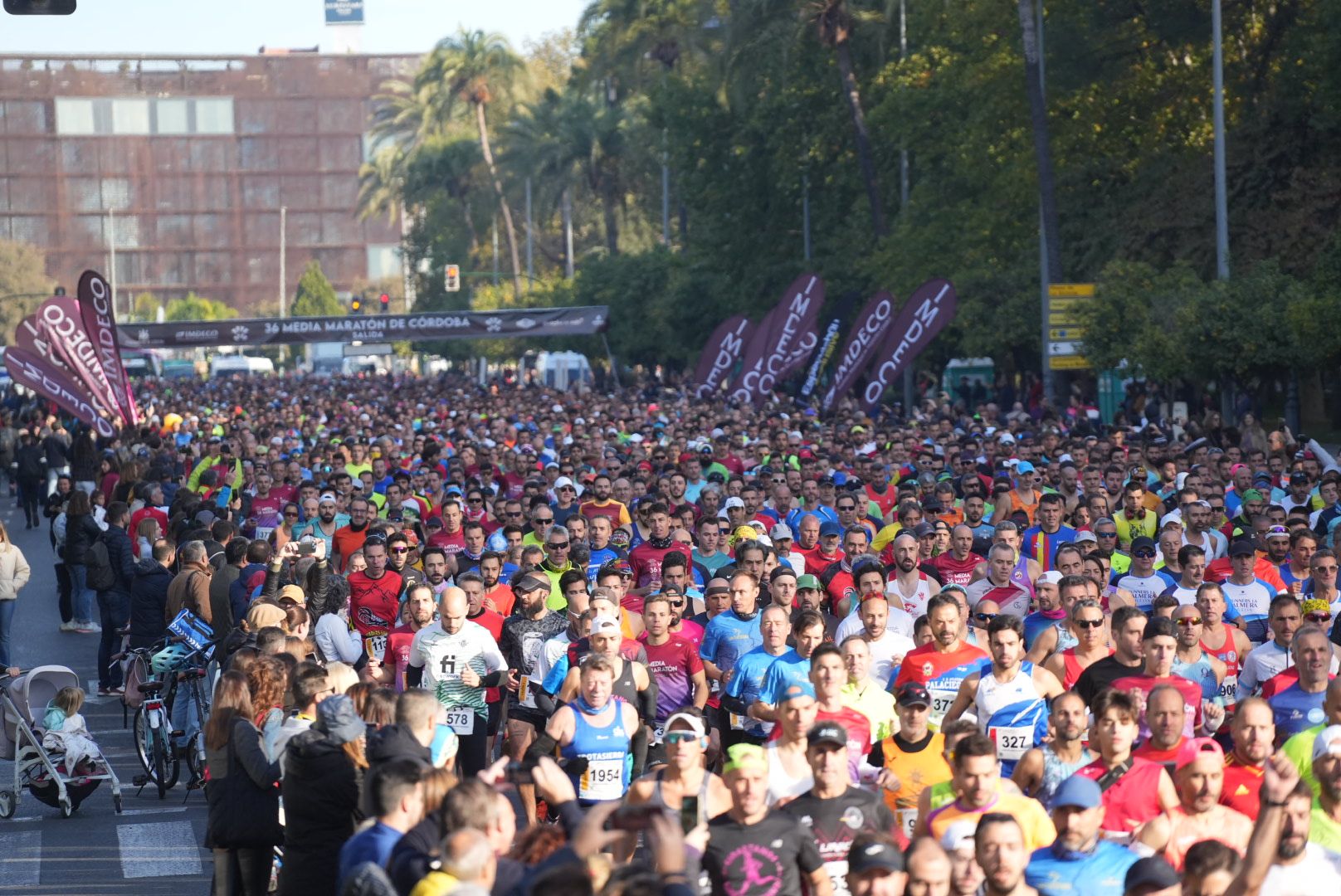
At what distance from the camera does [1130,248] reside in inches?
1384

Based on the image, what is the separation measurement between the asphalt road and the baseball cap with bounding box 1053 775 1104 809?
4.76 meters

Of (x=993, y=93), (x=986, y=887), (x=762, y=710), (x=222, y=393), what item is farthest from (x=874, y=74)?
(x=986, y=887)

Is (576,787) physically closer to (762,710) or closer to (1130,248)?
(762,710)

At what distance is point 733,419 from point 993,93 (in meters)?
11.7

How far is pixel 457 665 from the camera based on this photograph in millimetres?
10672

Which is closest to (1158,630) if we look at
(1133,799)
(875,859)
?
(1133,799)

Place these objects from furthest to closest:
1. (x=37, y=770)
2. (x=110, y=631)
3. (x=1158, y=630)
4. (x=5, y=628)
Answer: (x=110, y=631) < (x=5, y=628) < (x=37, y=770) < (x=1158, y=630)

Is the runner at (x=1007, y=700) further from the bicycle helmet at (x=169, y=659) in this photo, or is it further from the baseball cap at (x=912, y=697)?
the bicycle helmet at (x=169, y=659)

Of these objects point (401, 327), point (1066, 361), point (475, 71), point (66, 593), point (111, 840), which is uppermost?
point (475, 71)

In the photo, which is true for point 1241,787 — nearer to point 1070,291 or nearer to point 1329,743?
point 1329,743

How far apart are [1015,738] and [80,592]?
1254 cm

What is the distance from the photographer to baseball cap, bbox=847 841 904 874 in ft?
20.1

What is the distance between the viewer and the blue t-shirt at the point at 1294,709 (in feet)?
28.8

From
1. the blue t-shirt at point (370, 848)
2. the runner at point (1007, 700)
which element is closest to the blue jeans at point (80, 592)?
the runner at point (1007, 700)
